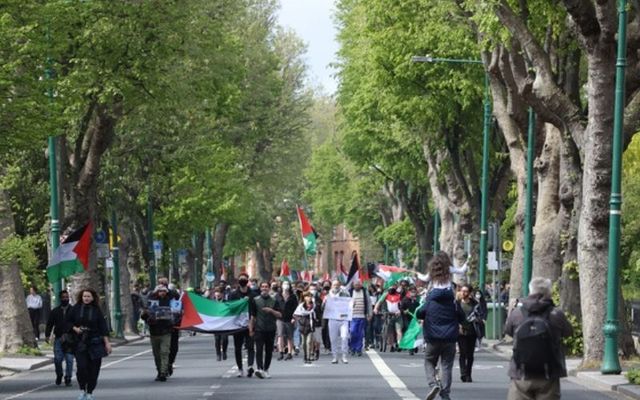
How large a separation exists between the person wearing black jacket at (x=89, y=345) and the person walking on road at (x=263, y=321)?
5451 millimetres

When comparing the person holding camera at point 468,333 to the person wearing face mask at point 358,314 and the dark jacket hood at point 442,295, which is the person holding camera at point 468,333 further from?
the person wearing face mask at point 358,314

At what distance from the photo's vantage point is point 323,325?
43625mm

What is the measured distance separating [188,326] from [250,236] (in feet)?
216

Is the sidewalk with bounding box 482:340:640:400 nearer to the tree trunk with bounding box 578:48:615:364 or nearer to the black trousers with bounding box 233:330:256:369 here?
the tree trunk with bounding box 578:48:615:364

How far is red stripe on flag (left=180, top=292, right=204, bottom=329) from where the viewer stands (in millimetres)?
32803

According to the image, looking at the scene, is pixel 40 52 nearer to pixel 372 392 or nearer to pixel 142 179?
pixel 372 392

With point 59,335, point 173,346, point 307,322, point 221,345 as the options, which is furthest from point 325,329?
point 59,335

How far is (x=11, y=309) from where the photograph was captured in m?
41.3

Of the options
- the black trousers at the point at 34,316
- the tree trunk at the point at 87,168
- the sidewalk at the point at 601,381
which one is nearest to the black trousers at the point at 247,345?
the sidewalk at the point at 601,381

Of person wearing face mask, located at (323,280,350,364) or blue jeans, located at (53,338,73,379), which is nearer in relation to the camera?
blue jeans, located at (53,338,73,379)

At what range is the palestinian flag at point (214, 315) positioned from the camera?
31.8 m

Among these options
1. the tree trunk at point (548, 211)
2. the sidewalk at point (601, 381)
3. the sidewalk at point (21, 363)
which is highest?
the tree trunk at point (548, 211)

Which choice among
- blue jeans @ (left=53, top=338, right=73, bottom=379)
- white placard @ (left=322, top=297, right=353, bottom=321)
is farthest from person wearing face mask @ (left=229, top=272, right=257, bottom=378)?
white placard @ (left=322, top=297, right=353, bottom=321)

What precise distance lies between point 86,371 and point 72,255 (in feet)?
29.9
